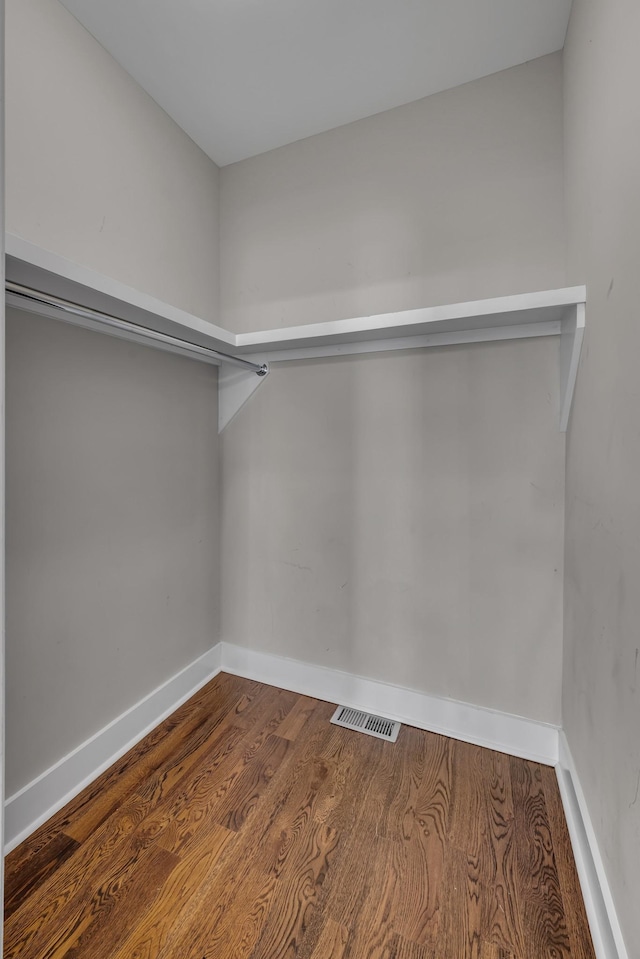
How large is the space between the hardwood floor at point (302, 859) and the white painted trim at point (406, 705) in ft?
0.20

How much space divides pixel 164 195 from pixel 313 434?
3.46 feet

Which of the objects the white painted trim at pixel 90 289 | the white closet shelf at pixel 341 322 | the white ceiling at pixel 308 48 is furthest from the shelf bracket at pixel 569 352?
the white painted trim at pixel 90 289

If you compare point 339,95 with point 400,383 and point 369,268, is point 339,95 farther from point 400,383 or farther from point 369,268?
point 400,383

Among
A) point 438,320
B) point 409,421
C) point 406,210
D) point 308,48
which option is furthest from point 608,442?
point 308,48

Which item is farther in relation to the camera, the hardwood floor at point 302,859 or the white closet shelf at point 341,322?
the white closet shelf at point 341,322

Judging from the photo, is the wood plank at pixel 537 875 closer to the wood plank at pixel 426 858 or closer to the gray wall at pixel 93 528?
the wood plank at pixel 426 858

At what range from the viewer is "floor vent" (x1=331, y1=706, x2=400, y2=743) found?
5.07ft

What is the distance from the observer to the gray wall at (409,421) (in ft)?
4.67

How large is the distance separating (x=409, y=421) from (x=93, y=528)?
3.74 feet

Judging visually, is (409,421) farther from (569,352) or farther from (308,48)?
(308,48)

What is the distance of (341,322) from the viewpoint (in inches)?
57.3

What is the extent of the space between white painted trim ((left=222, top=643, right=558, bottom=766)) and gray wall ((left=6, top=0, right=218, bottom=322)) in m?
1.54

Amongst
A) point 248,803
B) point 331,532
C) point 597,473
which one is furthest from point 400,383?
point 248,803

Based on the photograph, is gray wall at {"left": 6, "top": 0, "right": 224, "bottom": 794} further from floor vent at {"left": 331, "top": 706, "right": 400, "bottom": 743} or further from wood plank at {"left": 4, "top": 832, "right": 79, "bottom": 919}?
floor vent at {"left": 331, "top": 706, "right": 400, "bottom": 743}
